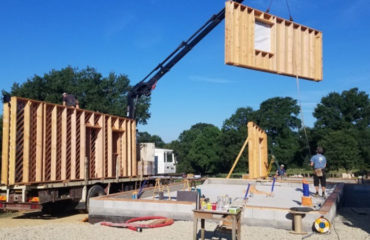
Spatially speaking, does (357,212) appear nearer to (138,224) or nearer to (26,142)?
(138,224)

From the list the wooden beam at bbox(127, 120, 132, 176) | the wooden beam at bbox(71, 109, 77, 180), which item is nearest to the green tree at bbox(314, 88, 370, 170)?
the wooden beam at bbox(127, 120, 132, 176)

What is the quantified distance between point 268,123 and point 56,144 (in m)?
47.6

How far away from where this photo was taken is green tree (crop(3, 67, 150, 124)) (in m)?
39.1

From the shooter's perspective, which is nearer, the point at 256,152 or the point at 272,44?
the point at 272,44

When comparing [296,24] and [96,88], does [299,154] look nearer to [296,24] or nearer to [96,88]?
[96,88]

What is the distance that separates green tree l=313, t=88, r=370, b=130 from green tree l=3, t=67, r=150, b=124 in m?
26.8

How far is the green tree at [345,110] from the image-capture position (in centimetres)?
5572

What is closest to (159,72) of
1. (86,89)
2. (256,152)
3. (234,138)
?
(256,152)

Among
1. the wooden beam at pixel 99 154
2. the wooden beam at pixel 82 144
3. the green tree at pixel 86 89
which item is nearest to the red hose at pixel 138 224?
the wooden beam at pixel 82 144

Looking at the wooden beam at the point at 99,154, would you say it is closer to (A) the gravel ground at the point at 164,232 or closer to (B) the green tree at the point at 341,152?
(A) the gravel ground at the point at 164,232

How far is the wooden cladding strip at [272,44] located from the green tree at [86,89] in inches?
1253

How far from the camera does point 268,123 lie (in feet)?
183

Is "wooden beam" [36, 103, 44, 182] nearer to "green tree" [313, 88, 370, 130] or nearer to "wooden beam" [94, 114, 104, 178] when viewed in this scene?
"wooden beam" [94, 114, 104, 178]

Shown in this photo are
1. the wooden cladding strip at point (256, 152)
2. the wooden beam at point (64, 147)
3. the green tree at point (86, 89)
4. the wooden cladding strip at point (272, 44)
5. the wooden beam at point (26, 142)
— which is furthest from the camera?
the green tree at point (86, 89)
